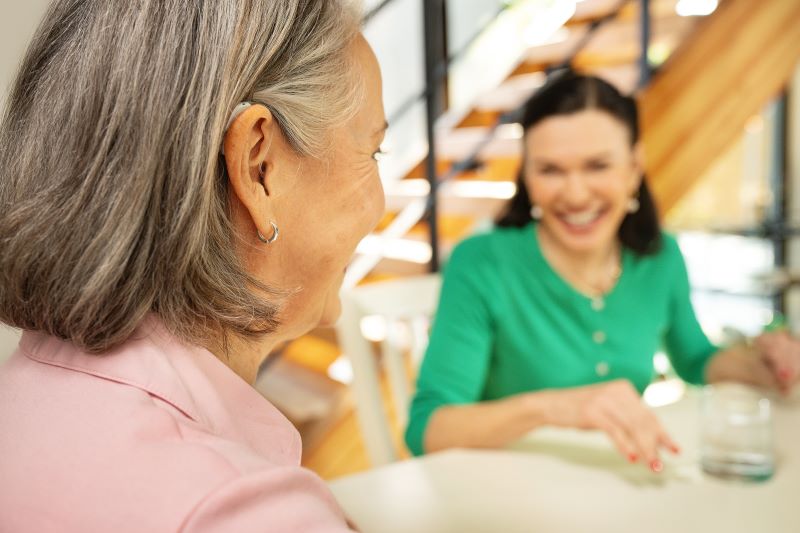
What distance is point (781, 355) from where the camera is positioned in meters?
1.49

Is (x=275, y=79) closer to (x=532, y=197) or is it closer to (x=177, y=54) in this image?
(x=177, y=54)

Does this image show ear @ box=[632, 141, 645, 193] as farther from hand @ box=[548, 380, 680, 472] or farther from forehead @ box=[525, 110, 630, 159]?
hand @ box=[548, 380, 680, 472]

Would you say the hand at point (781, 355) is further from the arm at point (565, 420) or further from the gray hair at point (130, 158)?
the gray hair at point (130, 158)

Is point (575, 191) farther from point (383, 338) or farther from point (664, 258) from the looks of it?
point (383, 338)

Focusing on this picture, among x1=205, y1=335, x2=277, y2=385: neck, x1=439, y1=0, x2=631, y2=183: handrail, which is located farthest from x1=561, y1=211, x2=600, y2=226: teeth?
x1=439, y1=0, x2=631, y2=183: handrail

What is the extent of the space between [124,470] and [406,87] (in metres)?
4.57

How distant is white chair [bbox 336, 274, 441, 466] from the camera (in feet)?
5.26

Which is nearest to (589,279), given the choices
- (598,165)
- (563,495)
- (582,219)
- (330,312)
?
(582,219)

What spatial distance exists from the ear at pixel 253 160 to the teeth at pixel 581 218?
44.8 inches

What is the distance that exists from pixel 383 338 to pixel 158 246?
117 centimetres

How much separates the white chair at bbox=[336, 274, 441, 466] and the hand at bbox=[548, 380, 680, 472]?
0.50 m

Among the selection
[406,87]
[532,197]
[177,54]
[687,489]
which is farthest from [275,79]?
[406,87]

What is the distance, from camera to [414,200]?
134 inches

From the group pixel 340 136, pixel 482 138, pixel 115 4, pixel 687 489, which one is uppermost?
pixel 115 4
